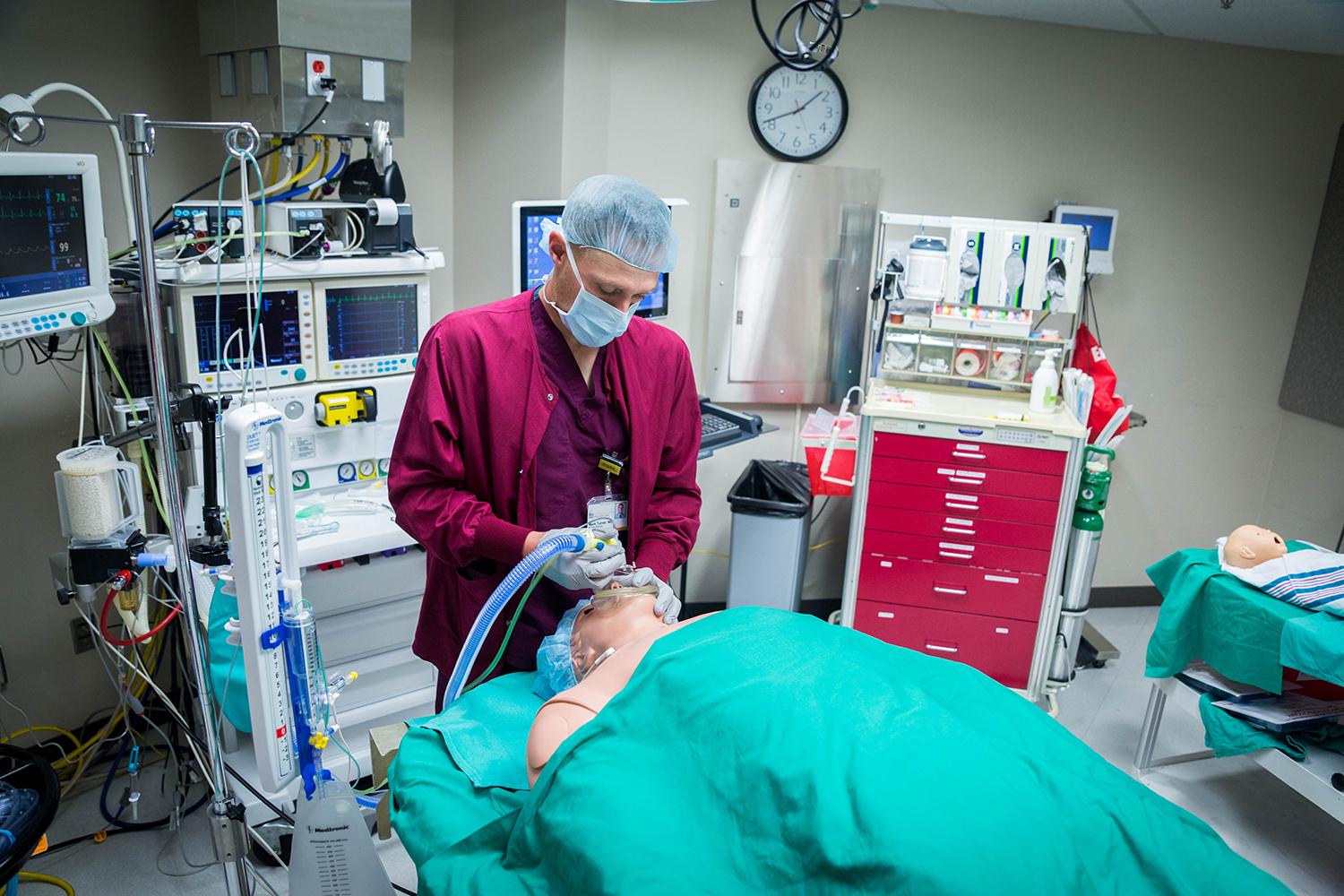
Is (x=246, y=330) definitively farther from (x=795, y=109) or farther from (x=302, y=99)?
(x=795, y=109)

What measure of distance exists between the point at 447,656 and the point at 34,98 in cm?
129

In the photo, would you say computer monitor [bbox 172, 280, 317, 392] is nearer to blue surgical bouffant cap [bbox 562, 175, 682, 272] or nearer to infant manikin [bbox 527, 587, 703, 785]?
blue surgical bouffant cap [bbox 562, 175, 682, 272]

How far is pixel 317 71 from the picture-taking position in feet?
7.39

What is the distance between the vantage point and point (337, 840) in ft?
4.51

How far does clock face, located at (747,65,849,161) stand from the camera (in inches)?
129

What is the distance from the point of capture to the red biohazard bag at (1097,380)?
10.4 ft

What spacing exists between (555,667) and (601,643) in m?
0.10

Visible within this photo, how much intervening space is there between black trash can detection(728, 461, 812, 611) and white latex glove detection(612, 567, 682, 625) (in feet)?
5.10

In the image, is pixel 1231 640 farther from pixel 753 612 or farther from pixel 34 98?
pixel 34 98

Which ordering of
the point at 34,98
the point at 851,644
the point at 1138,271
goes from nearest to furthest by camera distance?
the point at 851,644
the point at 34,98
the point at 1138,271

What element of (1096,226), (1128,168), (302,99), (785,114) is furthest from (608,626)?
(1128,168)

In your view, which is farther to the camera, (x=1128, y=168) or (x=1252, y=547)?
(x=1128, y=168)

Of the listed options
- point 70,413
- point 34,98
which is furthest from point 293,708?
point 70,413

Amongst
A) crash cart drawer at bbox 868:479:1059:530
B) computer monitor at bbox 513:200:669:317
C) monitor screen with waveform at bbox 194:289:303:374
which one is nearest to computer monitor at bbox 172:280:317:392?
monitor screen with waveform at bbox 194:289:303:374
